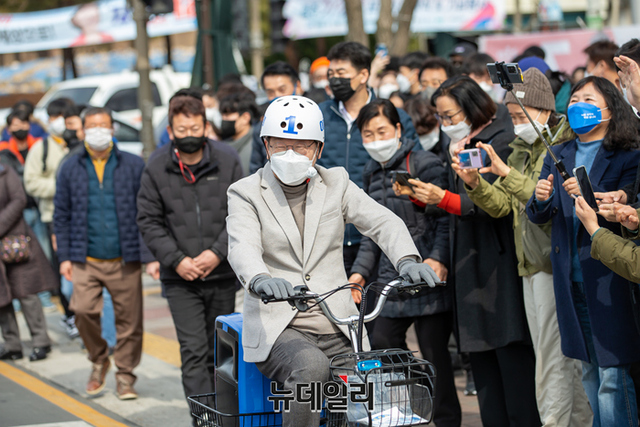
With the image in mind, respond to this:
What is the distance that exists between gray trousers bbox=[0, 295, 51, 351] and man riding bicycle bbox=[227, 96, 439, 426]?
498cm

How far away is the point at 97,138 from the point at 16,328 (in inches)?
103

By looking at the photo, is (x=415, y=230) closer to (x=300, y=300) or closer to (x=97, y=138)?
(x=300, y=300)

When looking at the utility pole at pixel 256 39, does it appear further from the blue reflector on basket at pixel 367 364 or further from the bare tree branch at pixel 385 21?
the blue reflector on basket at pixel 367 364

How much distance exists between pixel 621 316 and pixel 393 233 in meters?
1.36

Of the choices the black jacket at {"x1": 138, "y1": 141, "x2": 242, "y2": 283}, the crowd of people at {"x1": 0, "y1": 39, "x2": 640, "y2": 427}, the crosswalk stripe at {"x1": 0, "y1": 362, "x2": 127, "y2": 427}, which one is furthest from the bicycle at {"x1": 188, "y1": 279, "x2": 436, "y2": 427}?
the crosswalk stripe at {"x1": 0, "y1": 362, "x2": 127, "y2": 427}

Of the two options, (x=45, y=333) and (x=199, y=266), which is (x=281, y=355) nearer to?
(x=199, y=266)

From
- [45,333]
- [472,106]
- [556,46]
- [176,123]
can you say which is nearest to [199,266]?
[176,123]

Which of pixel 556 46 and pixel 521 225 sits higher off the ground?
pixel 556 46

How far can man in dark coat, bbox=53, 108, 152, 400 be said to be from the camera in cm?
689

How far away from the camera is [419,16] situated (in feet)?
95.5

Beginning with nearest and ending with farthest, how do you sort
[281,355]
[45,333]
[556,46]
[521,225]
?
[281,355]
[521,225]
[45,333]
[556,46]

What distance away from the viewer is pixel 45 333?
838cm

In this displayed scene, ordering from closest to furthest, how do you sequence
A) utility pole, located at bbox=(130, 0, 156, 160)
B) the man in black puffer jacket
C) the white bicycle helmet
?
the white bicycle helmet < the man in black puffer jacket < utility pole, located at bbox=(130, 0, 156, 160)

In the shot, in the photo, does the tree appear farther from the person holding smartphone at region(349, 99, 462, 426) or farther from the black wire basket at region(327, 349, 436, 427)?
the black wire basket at region(327, 349, 436, 427)
